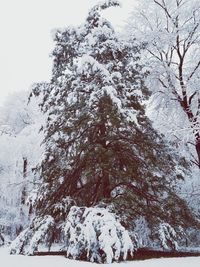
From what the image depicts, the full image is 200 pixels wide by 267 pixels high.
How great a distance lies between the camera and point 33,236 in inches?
468

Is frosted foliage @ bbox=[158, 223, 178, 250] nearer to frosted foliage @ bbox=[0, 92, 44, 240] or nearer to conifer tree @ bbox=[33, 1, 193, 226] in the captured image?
conifer tree @ bbox=[33, 1, 193, 226]

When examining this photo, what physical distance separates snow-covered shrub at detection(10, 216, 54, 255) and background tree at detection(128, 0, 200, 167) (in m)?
5.52

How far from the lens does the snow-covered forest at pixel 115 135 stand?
1190cm

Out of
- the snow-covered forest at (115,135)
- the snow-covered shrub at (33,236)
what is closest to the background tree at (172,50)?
the snow-covered forest at (115,135)

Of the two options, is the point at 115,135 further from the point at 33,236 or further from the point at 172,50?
the point at 172,50

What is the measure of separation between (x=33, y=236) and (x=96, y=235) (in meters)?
2.24

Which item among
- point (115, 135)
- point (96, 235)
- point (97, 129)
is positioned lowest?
point (96, 235)

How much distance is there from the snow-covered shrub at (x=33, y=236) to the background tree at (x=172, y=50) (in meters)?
5.52

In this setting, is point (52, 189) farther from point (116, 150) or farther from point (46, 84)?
point (46, 84)

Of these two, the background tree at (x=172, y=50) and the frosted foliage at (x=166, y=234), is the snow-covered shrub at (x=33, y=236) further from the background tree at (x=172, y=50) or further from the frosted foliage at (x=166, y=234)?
the background tree at (x=172, y=50)

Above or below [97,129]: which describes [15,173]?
above

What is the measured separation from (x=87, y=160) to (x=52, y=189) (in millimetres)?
1605

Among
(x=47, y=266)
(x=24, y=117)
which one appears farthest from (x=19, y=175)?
(x=47, y=266)

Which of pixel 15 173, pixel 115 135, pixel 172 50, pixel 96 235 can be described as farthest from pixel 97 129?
pixel 15 173
